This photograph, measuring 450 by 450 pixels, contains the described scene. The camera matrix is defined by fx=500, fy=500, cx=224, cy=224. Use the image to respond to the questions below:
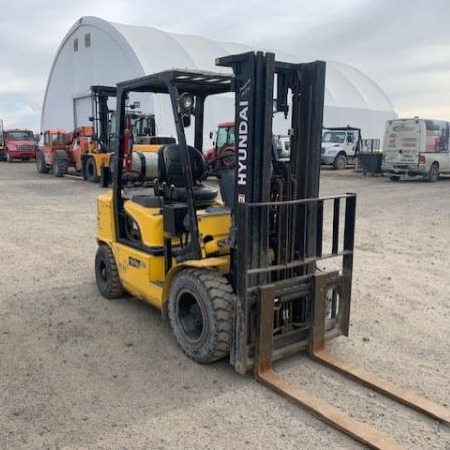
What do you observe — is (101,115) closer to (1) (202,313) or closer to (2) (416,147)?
(2) (416,147)

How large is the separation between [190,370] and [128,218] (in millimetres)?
1876

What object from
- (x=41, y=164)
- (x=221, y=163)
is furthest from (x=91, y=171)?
(x=221, y=163)

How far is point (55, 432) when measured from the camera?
3.11 m

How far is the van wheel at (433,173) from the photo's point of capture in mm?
20859

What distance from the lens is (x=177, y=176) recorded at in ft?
14.9

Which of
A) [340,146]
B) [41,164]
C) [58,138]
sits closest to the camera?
[58,138]

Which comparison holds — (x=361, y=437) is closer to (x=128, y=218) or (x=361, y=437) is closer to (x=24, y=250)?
(x=128, y=218)

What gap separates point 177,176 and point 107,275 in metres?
1.61

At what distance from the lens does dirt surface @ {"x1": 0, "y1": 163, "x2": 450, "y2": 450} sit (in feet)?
10.1

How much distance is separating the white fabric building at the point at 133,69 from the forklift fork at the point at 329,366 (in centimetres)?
2185

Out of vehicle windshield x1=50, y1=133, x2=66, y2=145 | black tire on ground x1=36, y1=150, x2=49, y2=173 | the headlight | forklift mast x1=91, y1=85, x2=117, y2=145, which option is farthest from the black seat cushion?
black tire on ground x1=36, y1=150, x2=49, y2=173

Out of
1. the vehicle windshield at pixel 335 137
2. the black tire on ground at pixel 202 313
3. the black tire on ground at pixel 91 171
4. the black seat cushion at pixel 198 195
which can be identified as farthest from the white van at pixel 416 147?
the black tire on ground at pixel 202 313

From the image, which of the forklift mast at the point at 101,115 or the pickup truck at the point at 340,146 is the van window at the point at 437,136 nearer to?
the pickup truck at the point at 340,146

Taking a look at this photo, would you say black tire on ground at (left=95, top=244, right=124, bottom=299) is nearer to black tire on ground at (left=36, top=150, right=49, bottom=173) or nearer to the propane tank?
the propane tank
